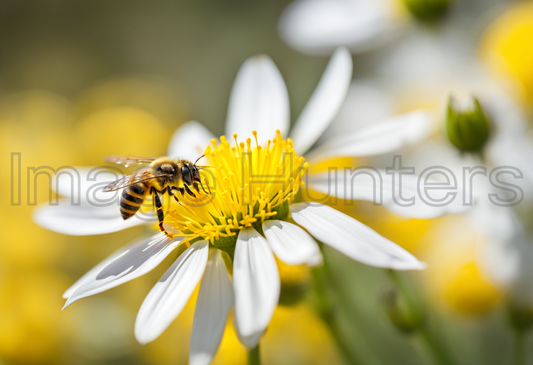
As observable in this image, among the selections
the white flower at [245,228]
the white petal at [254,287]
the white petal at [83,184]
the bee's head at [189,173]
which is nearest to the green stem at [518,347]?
the white flower at [245,228]

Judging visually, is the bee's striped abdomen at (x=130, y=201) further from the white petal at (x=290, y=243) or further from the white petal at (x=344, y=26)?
the white petal at (x=344, y=26)

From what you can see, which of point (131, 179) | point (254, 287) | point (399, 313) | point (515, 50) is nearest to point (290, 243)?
point (254, 287)

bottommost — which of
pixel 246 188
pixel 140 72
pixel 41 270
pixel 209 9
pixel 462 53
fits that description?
pixel 41 270

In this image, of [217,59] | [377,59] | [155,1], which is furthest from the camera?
[155,1]

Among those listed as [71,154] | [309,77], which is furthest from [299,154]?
[309,77]

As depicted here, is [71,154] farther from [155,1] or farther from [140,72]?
[155,1]

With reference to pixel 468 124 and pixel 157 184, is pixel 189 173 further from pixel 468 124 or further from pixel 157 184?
pixel 468 124
